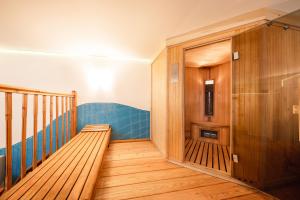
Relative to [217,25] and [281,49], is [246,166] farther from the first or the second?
[217,25]

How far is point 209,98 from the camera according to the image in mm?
4191

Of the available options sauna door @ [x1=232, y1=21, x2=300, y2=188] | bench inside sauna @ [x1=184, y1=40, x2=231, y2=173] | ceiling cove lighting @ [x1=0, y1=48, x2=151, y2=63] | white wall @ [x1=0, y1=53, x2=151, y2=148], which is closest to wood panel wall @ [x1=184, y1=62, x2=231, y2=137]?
bench inside sauna @ [x1=184, y1=40, x2=231, y2=173]

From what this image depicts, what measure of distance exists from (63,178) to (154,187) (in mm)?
1059

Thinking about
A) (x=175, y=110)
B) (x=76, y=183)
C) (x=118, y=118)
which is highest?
(x=175, y=110)

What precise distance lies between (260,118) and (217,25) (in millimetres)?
1423

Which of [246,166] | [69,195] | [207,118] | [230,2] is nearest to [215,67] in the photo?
[207,118]

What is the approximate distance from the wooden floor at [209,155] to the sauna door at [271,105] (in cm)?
60

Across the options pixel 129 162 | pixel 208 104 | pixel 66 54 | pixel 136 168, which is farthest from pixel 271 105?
pixel 66 54

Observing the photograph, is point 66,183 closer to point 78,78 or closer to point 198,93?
point 78,78

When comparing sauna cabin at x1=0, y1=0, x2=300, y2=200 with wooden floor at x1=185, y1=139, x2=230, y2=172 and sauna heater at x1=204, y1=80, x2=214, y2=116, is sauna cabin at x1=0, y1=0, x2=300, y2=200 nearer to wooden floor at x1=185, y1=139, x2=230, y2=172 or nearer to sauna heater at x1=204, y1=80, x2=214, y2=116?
wooden floor at x1=185, y1=139, x2=230, y2=172

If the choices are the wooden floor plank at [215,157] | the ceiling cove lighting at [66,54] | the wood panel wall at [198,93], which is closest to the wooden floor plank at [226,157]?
the wooden floor plank at [215,157]

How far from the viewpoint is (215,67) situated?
4148mm

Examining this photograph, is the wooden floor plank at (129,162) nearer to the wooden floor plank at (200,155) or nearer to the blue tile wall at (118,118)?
the wooden floor plank at (200,155)

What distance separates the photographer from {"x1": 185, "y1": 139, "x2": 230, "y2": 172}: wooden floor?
2.34m
